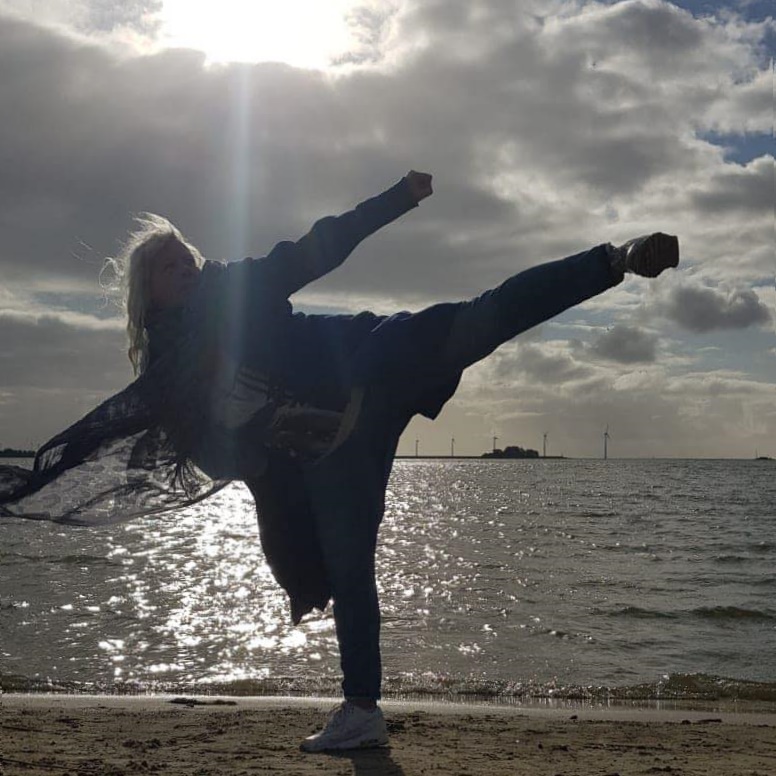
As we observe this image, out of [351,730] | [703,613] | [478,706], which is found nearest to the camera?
[351,730]

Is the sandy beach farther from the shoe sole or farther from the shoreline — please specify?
the shoe sole

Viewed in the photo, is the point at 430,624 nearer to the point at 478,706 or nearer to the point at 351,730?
the point at 478,706

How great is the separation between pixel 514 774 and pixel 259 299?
227 centimetres

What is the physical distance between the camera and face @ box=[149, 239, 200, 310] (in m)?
3.73

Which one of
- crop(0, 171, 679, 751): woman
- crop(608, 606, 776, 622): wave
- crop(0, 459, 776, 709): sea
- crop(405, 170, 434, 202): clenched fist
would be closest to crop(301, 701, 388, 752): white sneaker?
crop(0, 171, 679, 751): woman

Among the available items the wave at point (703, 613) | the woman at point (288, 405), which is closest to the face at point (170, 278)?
the woman at point (288, 405)

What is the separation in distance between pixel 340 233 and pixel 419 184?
0.35 meters

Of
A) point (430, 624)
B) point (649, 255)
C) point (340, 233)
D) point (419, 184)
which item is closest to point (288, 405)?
point (340, 233)

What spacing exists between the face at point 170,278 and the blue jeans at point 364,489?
0.87 m

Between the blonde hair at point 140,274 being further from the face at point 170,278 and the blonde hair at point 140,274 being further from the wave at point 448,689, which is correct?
the wave at point 448,689

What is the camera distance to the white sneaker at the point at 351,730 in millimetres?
4000

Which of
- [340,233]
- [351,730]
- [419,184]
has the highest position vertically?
[419,184]

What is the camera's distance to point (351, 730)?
13.1ft

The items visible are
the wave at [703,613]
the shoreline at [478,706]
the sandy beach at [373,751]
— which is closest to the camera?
the sandy beach at [373,751]
